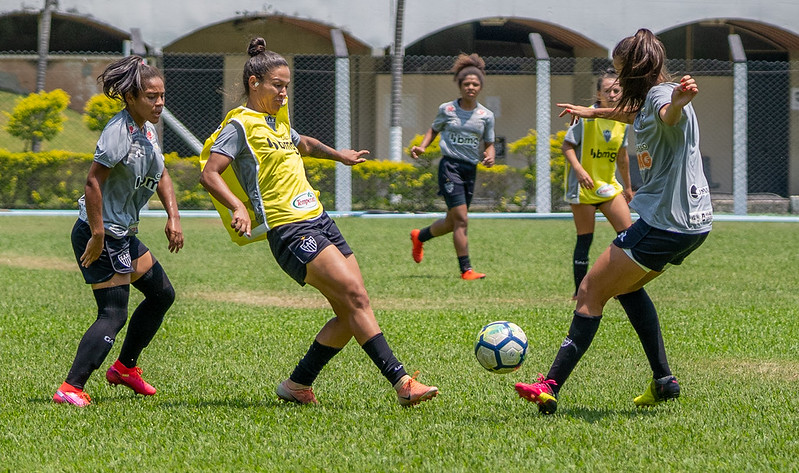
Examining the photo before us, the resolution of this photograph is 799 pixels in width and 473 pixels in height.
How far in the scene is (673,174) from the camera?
4.77 meters

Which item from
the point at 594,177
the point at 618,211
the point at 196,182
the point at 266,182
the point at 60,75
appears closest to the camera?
the point at 266,182

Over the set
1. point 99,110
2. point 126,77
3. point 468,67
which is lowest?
point 99,110

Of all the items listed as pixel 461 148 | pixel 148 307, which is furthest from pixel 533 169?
pixel 148 307

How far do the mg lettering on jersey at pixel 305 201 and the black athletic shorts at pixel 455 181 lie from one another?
226 inches

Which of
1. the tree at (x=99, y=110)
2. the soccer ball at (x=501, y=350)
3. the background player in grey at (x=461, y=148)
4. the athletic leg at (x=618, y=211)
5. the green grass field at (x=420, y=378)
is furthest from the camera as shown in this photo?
the tree at (x=99, y=110)

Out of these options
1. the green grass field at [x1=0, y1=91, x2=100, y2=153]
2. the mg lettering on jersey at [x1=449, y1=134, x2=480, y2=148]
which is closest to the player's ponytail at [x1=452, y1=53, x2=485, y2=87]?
the mg lettering on jersey at [x1=449, y1=134, x2=480, y2=148]

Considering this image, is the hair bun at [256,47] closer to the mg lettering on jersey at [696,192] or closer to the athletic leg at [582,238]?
the mg lettering on jersey at [696,192]

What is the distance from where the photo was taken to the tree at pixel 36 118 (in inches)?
842

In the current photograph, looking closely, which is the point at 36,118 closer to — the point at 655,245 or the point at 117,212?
the point at 117,212

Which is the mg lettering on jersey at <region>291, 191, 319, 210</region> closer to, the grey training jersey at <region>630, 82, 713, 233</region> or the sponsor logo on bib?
the grey training jersey at <region>630, 82, 713, 233</region>

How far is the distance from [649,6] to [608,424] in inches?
782

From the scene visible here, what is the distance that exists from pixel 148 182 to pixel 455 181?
5931mm

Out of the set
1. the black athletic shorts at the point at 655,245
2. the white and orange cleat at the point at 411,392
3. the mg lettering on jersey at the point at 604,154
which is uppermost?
the black athletic shorts at the point at 655,245

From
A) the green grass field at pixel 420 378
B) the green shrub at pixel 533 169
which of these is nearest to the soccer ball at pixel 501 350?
the green grass field at pixel 420 378
